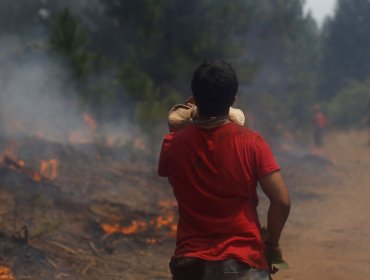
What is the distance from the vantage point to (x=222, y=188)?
2.45 meters

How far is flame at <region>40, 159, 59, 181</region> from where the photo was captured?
29.7 ft

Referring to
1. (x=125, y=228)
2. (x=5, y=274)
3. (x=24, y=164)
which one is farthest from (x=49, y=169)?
(x=5, y=274)

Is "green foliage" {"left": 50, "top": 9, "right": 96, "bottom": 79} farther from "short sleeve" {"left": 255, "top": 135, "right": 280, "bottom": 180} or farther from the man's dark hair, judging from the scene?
"short sleeve" {"left": 255, "top": 135, "right": 280, "bottom": 180}

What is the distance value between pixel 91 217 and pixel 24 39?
51.0ft

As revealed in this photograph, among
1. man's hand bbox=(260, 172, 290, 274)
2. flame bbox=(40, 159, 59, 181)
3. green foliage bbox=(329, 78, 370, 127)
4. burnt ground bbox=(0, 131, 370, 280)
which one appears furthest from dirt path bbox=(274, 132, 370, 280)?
green foliage bbox=(329, 78, 370, 127)

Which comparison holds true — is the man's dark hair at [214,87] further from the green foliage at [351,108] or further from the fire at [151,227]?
the green foliage at [351,108]

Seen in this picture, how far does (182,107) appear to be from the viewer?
8.95 ft

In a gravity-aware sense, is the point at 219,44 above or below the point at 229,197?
above

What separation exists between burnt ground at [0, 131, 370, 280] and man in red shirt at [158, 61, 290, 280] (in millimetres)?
3183

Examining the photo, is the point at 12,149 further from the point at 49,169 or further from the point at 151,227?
the point at 151,227

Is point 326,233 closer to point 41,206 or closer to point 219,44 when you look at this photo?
point 41,206

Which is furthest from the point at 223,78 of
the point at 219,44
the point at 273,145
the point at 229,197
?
the point at 273,145

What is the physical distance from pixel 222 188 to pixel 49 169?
24.2 feet

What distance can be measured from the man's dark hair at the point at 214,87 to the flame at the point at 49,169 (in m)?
6.74
